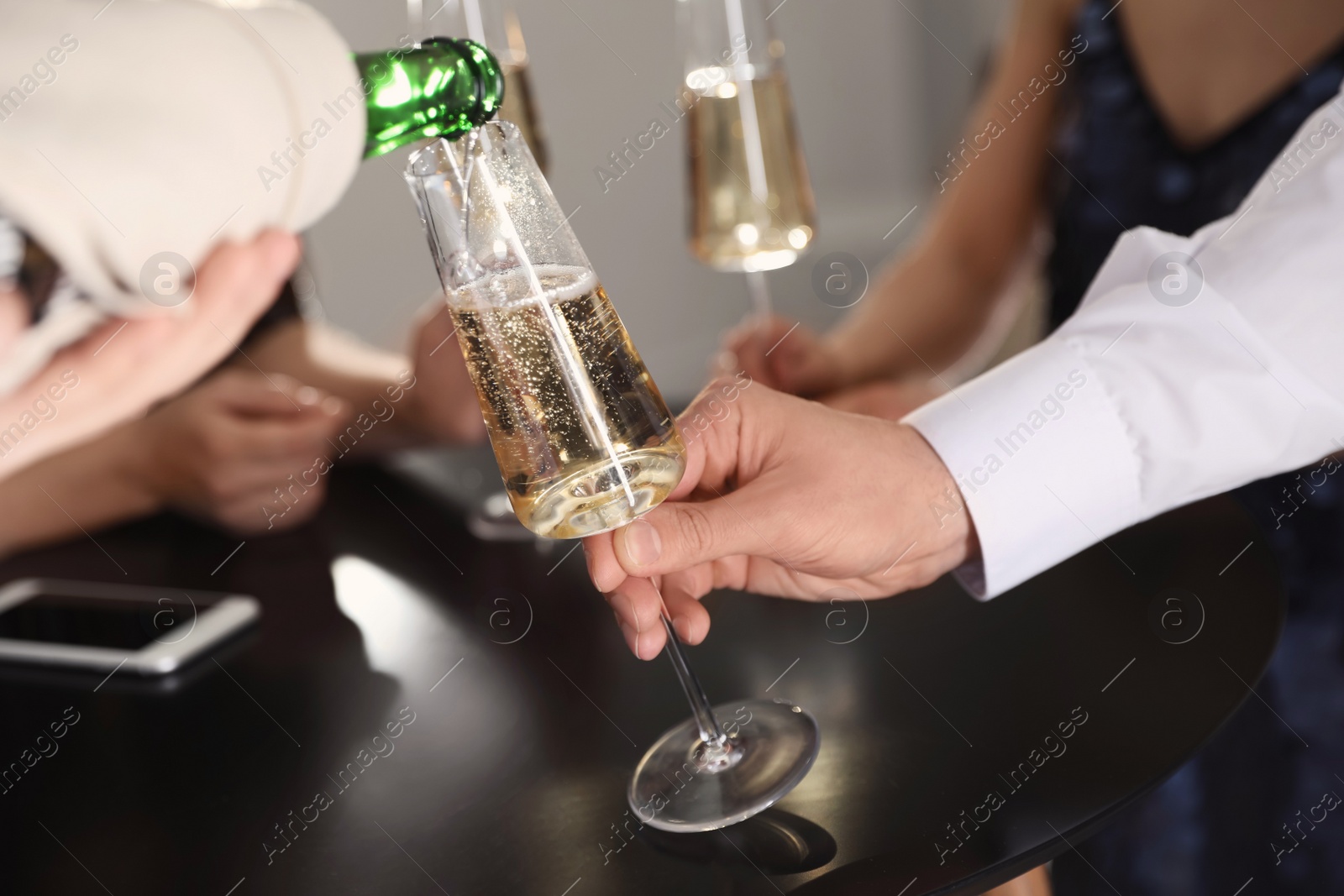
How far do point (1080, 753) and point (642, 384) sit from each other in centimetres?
30

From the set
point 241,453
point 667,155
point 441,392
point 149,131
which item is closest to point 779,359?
point 441,392

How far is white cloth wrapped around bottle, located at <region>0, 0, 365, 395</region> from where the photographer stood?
0.48 m

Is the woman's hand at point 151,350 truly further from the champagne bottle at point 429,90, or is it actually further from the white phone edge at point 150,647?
the white phone edge at point 150,647

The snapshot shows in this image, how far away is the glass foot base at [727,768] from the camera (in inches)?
23.6

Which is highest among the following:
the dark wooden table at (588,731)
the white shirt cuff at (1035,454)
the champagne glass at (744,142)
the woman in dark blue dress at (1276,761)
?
the champagne glass at (744,142)

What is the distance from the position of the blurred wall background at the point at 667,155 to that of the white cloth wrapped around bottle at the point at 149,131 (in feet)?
8.21

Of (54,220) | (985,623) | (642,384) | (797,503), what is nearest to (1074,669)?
(985,623)

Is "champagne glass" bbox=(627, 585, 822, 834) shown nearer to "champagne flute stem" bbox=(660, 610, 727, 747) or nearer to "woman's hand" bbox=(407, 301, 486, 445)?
"champagne flute stem" bbox=(660, 610, 727, 747)

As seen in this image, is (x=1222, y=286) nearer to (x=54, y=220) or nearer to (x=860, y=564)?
(x=860, y=564)

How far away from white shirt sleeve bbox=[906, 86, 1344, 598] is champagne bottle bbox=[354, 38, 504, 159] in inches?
12.8

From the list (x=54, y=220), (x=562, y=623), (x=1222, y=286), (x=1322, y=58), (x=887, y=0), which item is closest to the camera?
(x=54, y=220)

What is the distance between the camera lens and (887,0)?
3.46 meters

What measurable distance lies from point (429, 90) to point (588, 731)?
0.38 m

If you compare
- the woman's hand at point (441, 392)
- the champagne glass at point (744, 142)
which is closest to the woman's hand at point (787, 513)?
the champagne glass at point (744, 142)
